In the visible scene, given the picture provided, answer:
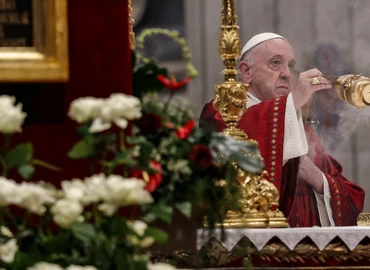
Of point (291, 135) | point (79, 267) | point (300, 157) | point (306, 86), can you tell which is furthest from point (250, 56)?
point (79, 267)

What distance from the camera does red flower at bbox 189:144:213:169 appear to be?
3184mm

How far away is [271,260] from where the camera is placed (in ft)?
17.3

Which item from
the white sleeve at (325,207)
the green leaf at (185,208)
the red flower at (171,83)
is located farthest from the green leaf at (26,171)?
the white sleeve at (325,207)

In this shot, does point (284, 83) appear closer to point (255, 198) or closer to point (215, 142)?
point (255, 198)

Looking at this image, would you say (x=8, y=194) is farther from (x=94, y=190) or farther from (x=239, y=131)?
(x=239, y=131)

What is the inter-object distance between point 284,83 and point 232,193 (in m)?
5.21

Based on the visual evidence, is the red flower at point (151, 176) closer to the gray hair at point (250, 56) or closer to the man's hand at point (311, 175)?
the gray hair at point (250, 56)

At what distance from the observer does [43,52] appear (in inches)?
133

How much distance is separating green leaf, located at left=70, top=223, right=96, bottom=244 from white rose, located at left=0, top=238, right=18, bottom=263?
0.15 meters

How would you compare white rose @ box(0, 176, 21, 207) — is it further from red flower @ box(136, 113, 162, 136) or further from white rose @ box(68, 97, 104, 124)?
red flower @ box(136, 113, 162, 136)

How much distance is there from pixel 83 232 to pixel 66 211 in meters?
0.06

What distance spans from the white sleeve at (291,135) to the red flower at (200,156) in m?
3.99

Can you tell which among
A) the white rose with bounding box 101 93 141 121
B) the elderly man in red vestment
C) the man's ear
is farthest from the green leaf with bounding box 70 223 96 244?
the man's ear

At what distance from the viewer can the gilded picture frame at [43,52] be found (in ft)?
11.0
